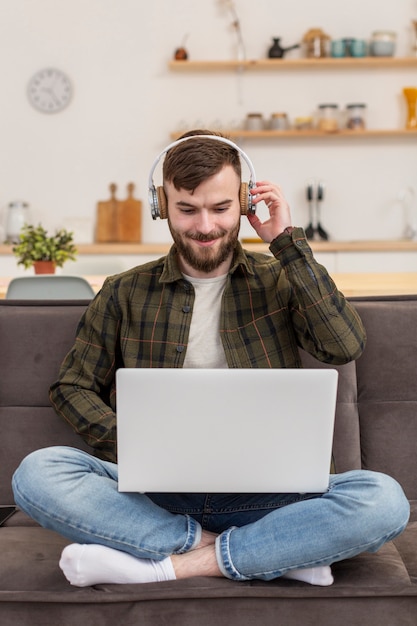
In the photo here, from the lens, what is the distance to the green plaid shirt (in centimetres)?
183

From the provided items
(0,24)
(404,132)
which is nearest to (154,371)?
(404,132)

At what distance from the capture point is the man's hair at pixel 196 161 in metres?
1.84

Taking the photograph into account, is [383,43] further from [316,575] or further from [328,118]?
[316,575]

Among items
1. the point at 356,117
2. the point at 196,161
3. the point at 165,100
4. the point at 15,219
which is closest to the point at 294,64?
the point at 356,117

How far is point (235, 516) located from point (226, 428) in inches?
11.6

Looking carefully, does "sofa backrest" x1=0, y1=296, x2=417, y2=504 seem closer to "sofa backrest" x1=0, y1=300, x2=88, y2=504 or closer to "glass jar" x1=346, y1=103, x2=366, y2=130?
"sofa backrest" x1=0, y1=300, x2=88, y2=504

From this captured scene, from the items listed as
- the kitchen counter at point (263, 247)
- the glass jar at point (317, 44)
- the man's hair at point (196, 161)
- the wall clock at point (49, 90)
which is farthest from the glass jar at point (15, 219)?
the man's hair at point (196, 161)

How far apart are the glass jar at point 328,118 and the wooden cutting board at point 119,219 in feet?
4.10

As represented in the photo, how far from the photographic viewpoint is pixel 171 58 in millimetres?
5762

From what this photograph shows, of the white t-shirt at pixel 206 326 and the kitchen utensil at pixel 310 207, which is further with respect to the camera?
the kitchen utensil at pixel 310 207

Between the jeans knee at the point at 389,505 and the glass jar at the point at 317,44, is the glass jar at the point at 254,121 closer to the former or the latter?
the glass jar at the point at 317,44

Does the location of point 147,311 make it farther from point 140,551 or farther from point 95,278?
point 95,278

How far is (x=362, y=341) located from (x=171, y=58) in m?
4.28

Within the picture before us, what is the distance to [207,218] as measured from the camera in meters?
1.85
